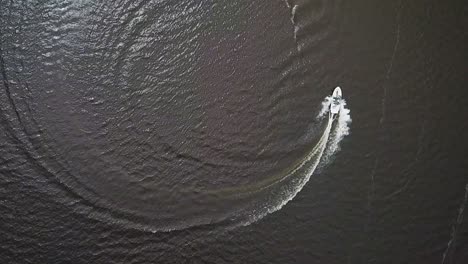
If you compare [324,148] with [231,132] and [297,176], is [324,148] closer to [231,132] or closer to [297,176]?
[297,176]

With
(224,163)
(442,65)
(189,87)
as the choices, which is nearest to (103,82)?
(189,87)

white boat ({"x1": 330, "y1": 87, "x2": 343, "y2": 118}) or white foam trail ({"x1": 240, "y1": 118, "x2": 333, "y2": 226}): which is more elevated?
white boat ({"x1": 330, "y1": 87, "x2": 343, "y2": 118})

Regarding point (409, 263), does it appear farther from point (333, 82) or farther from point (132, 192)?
point (132, 192)

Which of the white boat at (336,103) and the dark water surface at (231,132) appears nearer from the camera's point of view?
the dark water surface at (231,132)

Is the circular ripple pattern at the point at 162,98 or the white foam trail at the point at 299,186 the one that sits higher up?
the circular ripple pattern at the point at 162,98

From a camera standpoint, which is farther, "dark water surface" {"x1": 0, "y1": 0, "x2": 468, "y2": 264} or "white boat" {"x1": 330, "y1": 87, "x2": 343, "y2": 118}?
"white boat" {"x1": 330, "y1": 87, "x2": 343, "y2": 118}

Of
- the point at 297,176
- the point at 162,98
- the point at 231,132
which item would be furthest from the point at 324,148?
the point at 162,98
